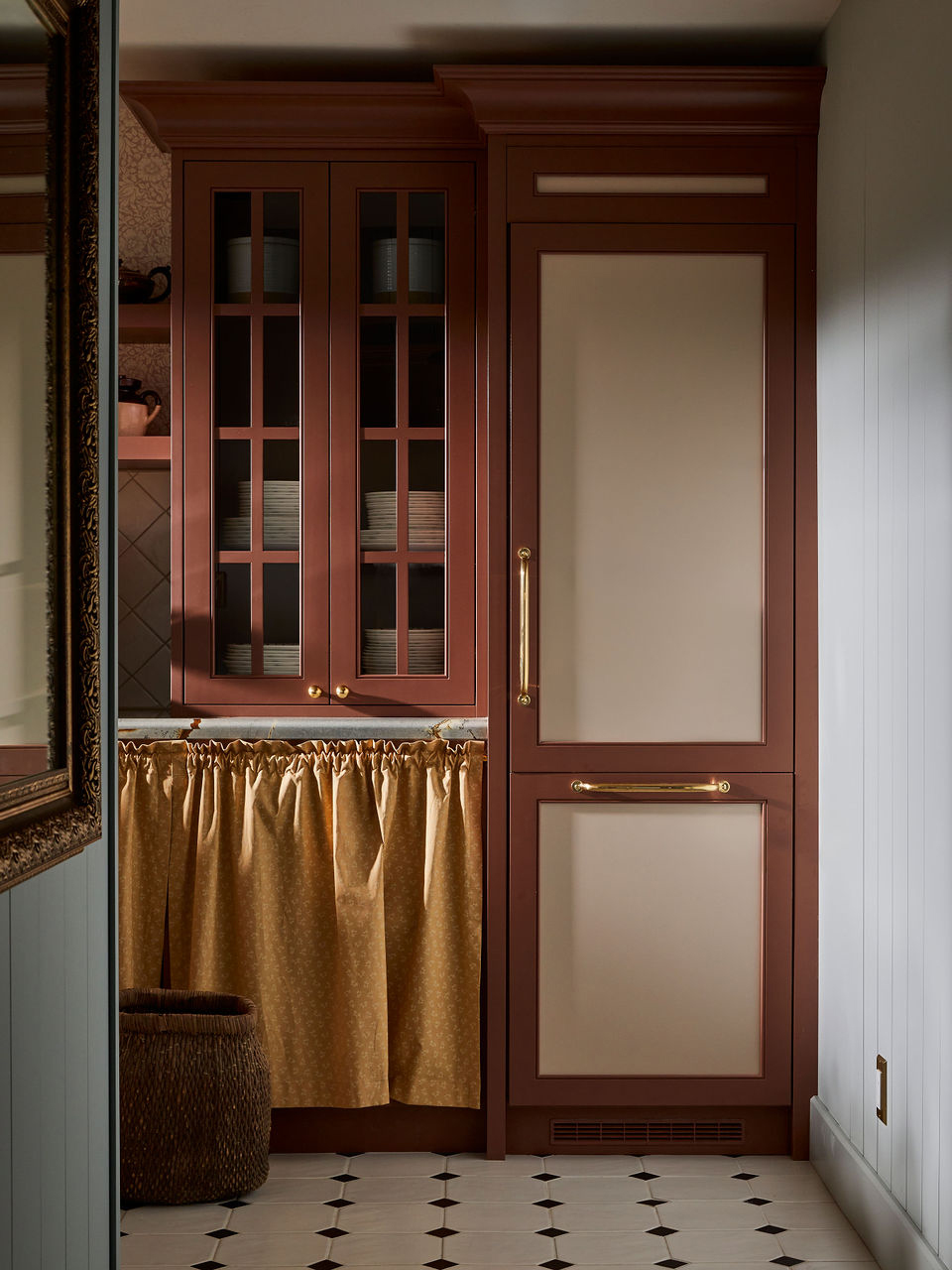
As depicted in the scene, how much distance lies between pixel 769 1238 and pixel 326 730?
1384mm

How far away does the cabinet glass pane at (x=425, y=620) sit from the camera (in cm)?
283

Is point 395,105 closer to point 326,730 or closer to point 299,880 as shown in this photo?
point 326,730

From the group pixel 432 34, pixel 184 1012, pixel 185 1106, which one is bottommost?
pixel 185 1106

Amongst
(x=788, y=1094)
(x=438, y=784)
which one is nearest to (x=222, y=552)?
(x=438, y=784)

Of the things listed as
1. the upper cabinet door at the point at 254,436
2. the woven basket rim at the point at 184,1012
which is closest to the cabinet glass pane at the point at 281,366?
the upper cabinet door at the point at 254,436

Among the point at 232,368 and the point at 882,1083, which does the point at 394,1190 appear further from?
the point at 232,368

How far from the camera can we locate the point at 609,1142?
8.87 feet

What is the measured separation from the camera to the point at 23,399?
3.76 feet

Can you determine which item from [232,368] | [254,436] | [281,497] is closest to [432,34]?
[232,368]

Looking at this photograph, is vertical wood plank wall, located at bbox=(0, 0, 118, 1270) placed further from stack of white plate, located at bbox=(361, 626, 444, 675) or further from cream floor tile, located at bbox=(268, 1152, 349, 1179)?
stack of white plate, located at bbox=(361, 626, 444, 675)

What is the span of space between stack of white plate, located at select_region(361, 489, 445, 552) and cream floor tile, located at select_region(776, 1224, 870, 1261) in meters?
1.65

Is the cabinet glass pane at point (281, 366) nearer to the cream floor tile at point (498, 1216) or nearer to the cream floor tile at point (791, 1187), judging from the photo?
the cream floor tile at point (498, 1216)

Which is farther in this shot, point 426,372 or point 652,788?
point 426,372

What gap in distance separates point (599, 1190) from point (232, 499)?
1.76 metres
